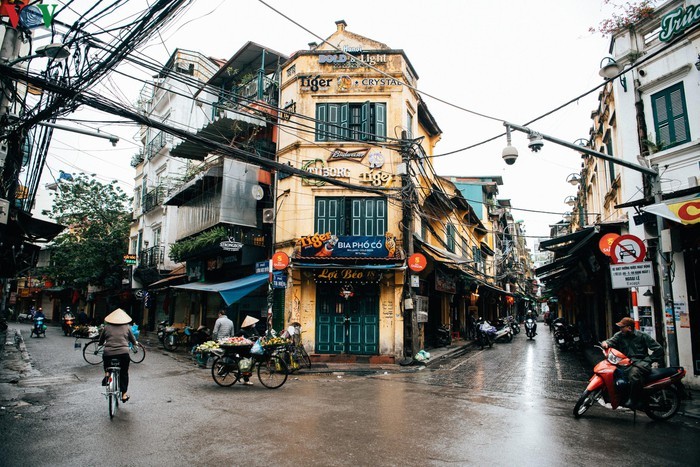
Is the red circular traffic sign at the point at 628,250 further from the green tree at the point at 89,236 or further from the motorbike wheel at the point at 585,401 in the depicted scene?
the green tree at the point at 89,236

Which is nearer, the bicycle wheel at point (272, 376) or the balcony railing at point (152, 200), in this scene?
the bicycle wheel at point (272, 376)

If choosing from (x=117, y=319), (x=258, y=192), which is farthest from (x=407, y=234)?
(x=117, y=319)

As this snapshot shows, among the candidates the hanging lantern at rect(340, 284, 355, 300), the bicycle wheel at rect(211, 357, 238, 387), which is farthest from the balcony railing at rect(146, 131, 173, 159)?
the bicycle wheel at rect(211, 357, 238, 387)

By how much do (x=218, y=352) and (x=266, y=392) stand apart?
1962mm

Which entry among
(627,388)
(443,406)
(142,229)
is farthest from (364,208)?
(142,229)

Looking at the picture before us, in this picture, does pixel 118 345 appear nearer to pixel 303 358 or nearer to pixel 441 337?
pixel 303 358

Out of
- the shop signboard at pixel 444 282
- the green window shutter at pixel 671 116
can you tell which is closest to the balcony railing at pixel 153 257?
the shop signboard at pixel 444 282

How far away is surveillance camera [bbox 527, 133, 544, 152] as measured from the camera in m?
10.1

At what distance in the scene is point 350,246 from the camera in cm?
1639

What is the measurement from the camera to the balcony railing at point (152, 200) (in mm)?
29791

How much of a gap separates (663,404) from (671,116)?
8.23 metres

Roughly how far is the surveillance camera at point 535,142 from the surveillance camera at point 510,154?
35 cm

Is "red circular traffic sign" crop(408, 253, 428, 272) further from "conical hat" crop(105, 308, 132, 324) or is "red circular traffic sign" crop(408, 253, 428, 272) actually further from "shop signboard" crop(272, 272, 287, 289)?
"conical hat" crop(105, 308, 132, 324)

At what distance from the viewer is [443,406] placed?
341 inches
